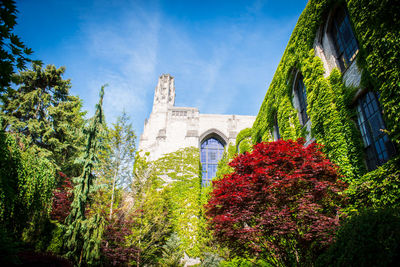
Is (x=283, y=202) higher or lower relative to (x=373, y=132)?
lower

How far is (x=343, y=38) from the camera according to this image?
830 cm

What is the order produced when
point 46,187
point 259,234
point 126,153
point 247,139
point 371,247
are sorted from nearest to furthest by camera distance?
point 371,247, point 259,234, point 46,187, point 126,153, point 247,139

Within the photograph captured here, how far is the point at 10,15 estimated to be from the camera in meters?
3.44

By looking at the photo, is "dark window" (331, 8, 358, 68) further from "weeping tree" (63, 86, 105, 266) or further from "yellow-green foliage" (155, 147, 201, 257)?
"yellow-green foliage" (155, 147, 201, 257)

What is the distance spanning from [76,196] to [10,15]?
7701 mm

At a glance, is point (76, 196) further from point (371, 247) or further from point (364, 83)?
point (364, 83)

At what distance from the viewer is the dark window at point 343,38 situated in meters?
7.77

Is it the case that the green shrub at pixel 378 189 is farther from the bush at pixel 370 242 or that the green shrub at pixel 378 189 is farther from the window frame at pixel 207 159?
the window frame at pixel 207 159

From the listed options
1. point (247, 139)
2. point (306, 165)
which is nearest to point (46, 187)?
point (306, 165)

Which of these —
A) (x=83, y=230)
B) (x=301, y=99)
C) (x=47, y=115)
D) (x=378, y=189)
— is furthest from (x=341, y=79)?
(x=47, y=115)

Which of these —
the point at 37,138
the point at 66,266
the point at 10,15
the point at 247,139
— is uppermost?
the point at 247,139

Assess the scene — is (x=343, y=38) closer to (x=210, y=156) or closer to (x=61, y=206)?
(x=61, y=206)

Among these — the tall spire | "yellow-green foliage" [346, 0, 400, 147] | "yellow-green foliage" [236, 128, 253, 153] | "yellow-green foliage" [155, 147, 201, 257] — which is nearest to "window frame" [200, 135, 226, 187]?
"yellow-green foliage" [155, 147, 201, 257]

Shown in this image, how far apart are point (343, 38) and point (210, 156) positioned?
18.8 meters
